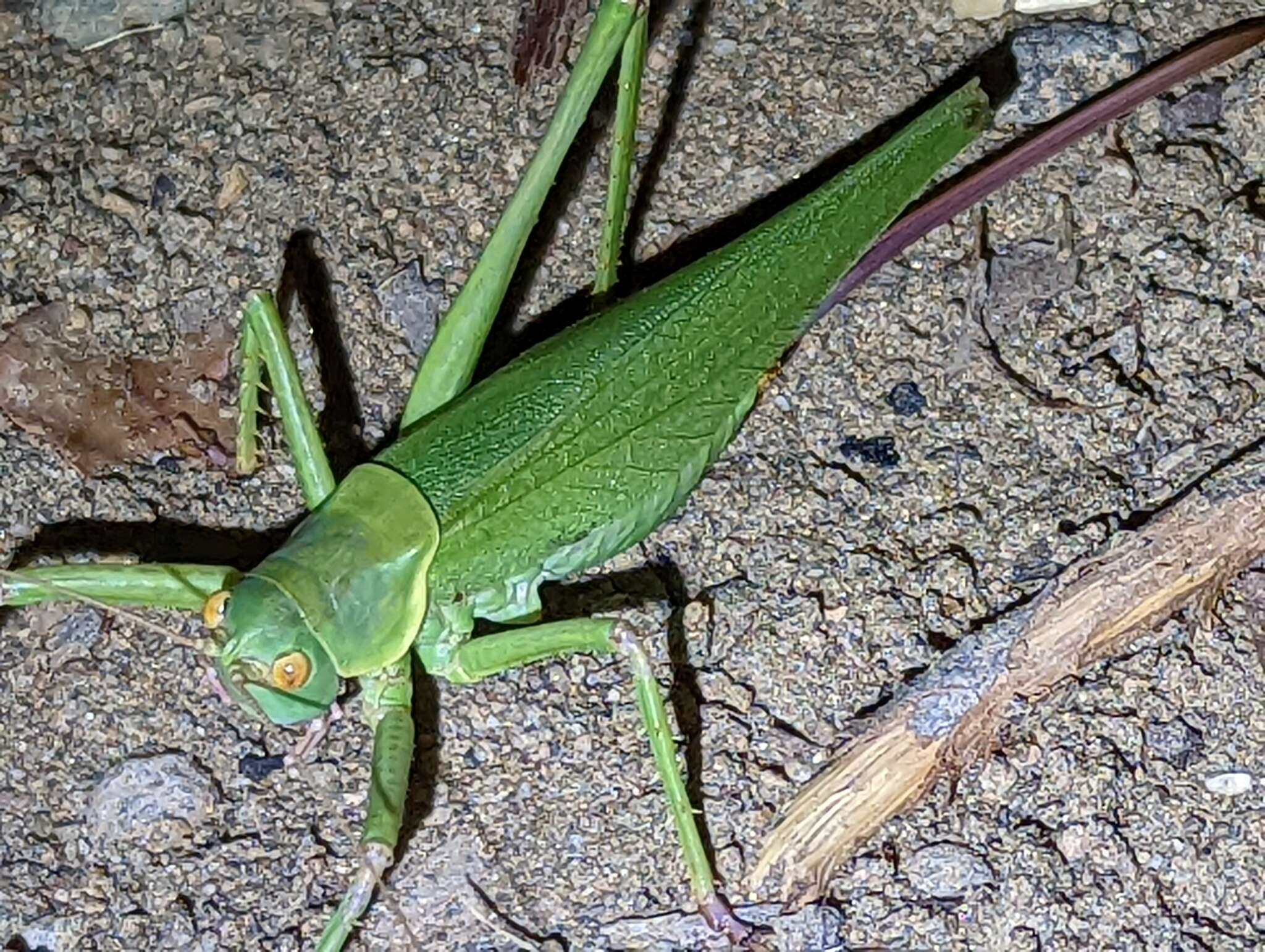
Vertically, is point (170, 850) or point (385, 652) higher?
point (385, 652)

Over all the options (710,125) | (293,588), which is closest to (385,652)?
(293,588)

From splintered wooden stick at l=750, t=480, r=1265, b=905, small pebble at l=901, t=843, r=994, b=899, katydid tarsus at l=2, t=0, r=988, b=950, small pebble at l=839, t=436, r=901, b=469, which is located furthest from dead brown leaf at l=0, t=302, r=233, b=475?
small pebble at l=901, t=843, r=994, b=899

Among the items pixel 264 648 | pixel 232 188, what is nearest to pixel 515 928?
pixel 264 648

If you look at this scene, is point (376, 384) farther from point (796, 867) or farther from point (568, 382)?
point (796, 867)

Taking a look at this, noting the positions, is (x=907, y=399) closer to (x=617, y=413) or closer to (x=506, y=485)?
(x=617, y=413)

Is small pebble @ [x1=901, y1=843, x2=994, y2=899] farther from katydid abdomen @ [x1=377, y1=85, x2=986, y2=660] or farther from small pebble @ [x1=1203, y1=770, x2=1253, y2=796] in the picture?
katydid abdomen @ [x1=377, y1=85, x2=986, y2=660]

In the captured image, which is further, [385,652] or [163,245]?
[163,245]

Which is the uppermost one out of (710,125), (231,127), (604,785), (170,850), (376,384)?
(710,125)
